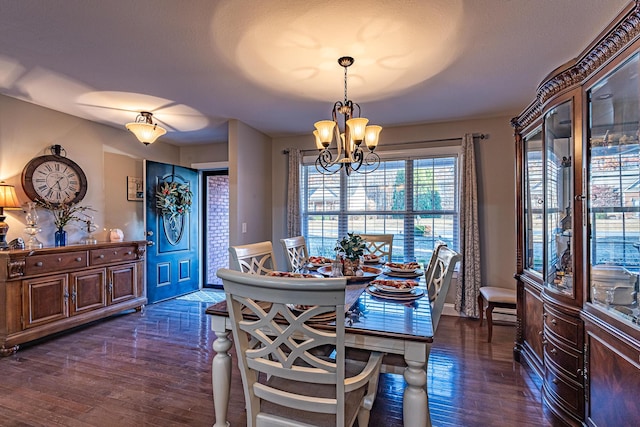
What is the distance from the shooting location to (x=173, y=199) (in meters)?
4.88

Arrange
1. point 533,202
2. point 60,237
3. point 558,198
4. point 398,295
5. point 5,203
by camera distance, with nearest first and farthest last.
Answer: point 398,295 → point 558,198 → point 533,202 → point 5,203 → point 60,237

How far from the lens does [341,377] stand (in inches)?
44.8

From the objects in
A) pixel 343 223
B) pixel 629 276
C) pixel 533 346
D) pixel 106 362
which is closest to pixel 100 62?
pixel 106 362

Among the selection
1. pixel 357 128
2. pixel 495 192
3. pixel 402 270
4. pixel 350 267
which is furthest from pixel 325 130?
pixel 495 192

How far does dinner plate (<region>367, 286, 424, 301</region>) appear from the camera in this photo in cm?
188

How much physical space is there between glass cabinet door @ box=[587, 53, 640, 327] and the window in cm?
232

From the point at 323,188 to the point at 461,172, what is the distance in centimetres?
188

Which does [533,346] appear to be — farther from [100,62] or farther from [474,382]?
[100,62]

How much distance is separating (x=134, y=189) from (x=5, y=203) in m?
1.72

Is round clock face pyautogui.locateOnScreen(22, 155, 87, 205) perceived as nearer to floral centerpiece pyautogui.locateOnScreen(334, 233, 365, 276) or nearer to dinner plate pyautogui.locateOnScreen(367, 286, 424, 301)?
floral centerpiece pyautogui.locateOnScreen(334, 233, 365, 276)

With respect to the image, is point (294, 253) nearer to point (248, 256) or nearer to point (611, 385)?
point (248, 256)

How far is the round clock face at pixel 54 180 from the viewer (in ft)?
11.2

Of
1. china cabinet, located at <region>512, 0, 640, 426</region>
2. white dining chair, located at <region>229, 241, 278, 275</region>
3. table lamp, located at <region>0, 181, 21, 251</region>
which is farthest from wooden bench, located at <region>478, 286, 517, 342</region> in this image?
table lamp, located at <region>0, 181, 21, 251</region>

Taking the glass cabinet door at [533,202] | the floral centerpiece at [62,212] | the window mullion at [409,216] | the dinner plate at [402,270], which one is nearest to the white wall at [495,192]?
the window mullion at [409,216]
